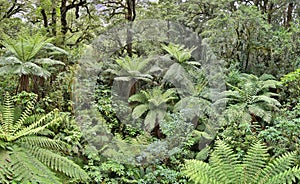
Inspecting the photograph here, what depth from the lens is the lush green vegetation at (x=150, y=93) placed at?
2699 millimetres

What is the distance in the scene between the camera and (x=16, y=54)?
12.7 ft

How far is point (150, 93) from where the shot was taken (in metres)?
4.55

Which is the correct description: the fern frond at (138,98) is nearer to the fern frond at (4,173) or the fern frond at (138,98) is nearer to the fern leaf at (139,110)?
the fern leaf at (139,110)

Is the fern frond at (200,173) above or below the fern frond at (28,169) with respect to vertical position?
below

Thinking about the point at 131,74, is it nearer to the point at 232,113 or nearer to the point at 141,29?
the point at 141,29

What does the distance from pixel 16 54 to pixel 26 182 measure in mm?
2215

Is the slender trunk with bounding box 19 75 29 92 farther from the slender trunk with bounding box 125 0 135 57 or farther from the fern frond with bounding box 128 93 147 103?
the slender trunk with bounding box 125 0 135 57

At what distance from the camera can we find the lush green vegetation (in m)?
2.70

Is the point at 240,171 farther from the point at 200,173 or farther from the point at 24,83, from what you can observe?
the point at 24,83

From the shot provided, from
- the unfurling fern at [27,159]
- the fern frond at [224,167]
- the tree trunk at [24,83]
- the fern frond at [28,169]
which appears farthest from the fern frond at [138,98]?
the fern frond at [28,169]

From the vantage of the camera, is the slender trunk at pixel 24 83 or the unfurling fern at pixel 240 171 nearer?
the unfurling fern at pixel 240 171

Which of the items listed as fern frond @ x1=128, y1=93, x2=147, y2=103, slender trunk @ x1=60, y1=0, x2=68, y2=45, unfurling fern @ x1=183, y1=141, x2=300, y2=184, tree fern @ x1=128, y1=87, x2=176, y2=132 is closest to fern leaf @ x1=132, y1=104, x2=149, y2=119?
tree fern @ x1=128, y1=87, x2=176, y2=132

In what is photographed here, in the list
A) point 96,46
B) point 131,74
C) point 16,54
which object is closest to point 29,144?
point 16,54

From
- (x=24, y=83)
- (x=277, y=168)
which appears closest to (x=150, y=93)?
(x=24, y=83)
